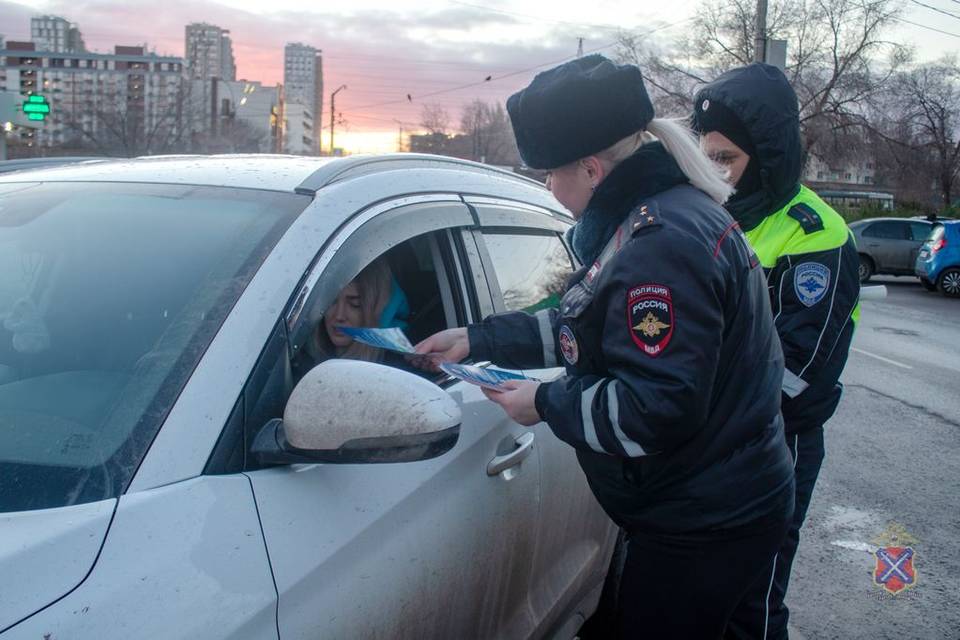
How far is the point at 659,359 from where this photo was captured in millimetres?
1742

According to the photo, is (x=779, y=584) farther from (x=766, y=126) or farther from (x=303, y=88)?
(x=303, y=88)

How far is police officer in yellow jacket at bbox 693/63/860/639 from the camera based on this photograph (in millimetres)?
2705

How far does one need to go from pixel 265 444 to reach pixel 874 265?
22.8 meters

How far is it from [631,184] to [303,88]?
392ft

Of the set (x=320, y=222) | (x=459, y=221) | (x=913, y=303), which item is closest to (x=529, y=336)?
(x=459, y=221)

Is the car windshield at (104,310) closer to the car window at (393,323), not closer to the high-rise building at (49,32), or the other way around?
the car window at (393,323)

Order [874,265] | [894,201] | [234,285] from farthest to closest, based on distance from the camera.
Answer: [894,201]
[874,265]
[234,285]

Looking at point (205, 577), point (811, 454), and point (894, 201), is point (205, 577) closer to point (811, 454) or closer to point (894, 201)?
point (811, 454)

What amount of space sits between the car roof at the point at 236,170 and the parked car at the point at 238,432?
0.04 feet

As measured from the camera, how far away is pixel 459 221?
2531mm

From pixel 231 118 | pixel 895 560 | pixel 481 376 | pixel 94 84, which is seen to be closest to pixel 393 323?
pixel 481 376

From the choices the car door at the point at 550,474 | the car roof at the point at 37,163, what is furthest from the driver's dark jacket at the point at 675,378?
the car roof at the point at 37,163

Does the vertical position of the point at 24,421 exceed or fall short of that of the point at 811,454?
it exceeds it

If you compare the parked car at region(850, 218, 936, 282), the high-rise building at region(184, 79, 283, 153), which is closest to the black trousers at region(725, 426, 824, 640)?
the parked car at region(850, 218, 936, 282)
